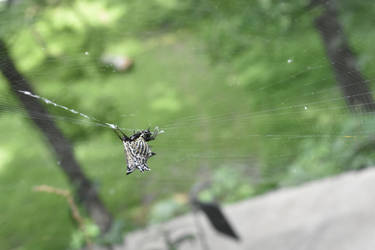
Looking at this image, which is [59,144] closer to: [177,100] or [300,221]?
[300,221]

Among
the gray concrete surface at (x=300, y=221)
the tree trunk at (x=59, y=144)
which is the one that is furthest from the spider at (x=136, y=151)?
the gray concrete surface at (x=300, y=221)

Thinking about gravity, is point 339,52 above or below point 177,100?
below

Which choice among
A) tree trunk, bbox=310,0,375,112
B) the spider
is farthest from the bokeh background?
the spider

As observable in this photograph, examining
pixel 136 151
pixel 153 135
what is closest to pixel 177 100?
pixel 153 135

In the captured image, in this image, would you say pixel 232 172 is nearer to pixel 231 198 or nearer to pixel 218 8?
pixel 231 198

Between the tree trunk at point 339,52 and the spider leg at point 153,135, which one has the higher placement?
the tree trunk at point 339,52

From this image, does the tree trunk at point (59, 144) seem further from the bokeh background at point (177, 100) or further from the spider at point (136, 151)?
the spider at point (136, 151)
